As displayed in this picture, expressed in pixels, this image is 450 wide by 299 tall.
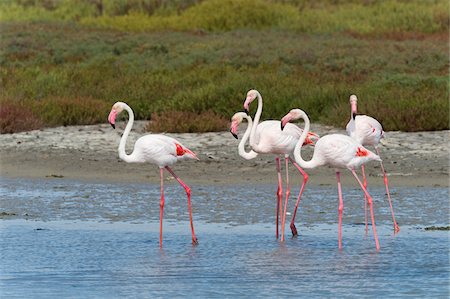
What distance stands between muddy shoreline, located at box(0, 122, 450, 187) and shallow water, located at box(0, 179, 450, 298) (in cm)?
78

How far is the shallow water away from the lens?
808 centimetres

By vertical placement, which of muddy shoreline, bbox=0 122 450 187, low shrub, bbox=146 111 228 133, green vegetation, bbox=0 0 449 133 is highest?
green vegetation, bbox=0 0 449 133

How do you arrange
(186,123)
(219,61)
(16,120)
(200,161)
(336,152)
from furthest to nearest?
(219,61) < (16,120) < (186,123) < (200,161) < (336,152)

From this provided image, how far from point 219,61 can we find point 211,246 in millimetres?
18415

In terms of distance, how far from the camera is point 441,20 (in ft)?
137

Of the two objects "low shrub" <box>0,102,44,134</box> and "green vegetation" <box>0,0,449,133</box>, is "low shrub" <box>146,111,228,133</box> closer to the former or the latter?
"green vegetation" <box>0,0,449,133</box>

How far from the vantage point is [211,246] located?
32.3ft

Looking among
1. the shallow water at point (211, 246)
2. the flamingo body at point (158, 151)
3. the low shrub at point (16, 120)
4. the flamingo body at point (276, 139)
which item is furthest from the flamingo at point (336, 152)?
the low shrub at point (16, 120)

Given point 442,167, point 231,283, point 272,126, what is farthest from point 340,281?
point 442,167

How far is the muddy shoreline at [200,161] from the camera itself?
14.5 m

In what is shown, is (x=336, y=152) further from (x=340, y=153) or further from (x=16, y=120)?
(x=16, y=120)

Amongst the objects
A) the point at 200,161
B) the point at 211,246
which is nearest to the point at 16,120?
the point at 200,161

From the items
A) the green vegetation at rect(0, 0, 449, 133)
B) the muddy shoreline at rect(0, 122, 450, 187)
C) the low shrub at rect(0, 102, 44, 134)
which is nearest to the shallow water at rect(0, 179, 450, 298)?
the muddy shoreline at rect(0, 122, 450, 187)

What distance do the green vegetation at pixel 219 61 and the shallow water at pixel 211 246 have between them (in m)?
4.79
